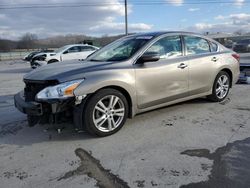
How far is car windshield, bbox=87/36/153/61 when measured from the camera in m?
5.13

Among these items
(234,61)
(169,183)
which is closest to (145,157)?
(169,183)

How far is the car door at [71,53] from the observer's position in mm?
16828

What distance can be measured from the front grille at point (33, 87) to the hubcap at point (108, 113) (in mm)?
776

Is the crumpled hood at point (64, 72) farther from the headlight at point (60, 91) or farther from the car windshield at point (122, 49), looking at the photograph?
the car windshield at point (122, 49)

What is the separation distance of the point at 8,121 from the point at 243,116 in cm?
439

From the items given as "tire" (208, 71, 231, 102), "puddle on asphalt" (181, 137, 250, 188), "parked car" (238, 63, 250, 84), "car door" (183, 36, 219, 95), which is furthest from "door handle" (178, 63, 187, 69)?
"parked car" (238, 63, 250, 84)

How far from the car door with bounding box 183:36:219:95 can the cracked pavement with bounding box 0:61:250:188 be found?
0.56 m

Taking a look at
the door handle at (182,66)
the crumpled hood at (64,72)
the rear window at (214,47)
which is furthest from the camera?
the rear window at (214,47)

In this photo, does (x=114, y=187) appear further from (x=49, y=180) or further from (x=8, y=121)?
(x=8, y=121)

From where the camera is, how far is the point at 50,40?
78000 millimetres

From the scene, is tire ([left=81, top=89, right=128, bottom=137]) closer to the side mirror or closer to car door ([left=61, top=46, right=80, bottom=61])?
A: the side mirror

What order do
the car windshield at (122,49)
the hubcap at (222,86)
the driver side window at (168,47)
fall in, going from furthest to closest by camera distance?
the hubcap at (222,86) < the driver side window at (168,47) < the car windshield at (122,49)

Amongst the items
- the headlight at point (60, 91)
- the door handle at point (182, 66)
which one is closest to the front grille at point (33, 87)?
the headlight at point (60, 91)

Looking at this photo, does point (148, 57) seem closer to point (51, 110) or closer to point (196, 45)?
point (196, 45)
